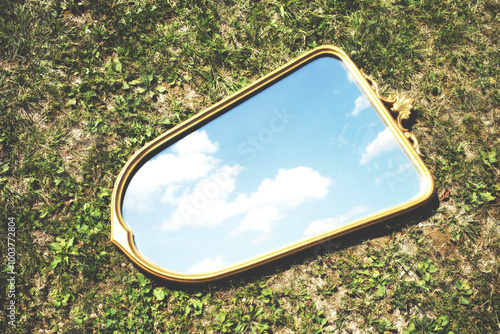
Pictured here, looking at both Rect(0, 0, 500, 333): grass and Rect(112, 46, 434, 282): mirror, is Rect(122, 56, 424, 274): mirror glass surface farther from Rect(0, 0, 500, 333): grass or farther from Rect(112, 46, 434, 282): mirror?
Rect(0, 0, 500, 333): grass

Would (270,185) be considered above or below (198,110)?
below

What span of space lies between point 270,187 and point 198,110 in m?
1.08

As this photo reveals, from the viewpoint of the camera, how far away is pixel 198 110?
277 cm

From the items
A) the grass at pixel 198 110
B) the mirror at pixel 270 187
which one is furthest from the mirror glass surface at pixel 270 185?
the grass at pixel 198 110

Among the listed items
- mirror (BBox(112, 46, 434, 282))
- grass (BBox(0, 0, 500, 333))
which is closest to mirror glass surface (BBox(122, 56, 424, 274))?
mirror (BBox(112, 46, 434, 282))

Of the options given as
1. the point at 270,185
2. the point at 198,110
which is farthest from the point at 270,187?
the point at 198,110

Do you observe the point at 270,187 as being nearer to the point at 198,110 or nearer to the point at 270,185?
the point at 270,185

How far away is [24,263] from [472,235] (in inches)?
151

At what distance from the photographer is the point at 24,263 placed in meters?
2.56

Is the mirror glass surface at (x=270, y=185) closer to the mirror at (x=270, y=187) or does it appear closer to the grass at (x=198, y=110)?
the mirror at (x=270, y=187)

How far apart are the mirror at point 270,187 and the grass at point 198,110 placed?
31cm

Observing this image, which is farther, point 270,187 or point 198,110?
point 198,110

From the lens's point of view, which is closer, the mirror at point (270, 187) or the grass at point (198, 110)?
the mirror at point (270, 187)

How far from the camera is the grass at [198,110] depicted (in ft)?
7.90
